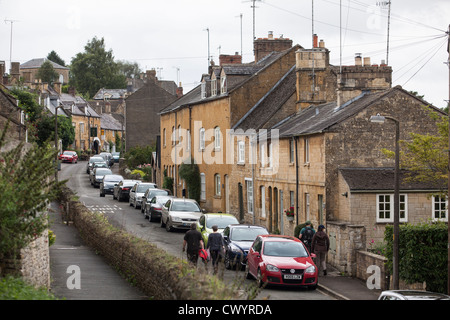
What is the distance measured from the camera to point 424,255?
2067 centimetres

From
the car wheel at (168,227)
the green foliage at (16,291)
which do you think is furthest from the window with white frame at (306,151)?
the green foliage at (16,291)

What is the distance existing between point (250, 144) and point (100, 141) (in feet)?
245

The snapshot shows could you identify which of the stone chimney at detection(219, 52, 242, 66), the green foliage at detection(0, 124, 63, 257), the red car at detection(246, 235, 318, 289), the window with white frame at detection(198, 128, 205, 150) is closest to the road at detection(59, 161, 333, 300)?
the red car at detection(246, 235, 318, 289)

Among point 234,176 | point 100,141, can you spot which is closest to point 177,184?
point 234,176

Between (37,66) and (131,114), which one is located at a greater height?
(37,66)

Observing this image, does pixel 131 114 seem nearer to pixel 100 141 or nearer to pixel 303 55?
pixel 100 141

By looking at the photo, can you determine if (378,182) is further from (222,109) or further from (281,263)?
(222,109)

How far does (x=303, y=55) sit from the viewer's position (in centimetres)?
3753

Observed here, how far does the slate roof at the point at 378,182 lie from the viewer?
2633 centimetres

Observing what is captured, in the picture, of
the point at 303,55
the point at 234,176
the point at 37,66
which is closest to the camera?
the point at 303,55

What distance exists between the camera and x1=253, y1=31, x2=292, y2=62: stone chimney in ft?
158

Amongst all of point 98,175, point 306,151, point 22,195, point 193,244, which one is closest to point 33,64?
point 98,175

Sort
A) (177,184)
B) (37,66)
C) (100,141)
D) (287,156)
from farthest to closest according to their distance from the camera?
1. (37,66)
2. (100,141)
3. (177,184)
4. (287,156)

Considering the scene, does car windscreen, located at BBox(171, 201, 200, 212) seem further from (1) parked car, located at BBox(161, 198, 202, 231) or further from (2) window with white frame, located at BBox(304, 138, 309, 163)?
(2) window with white frame, located at BBox(304, 138, 309, 163)
